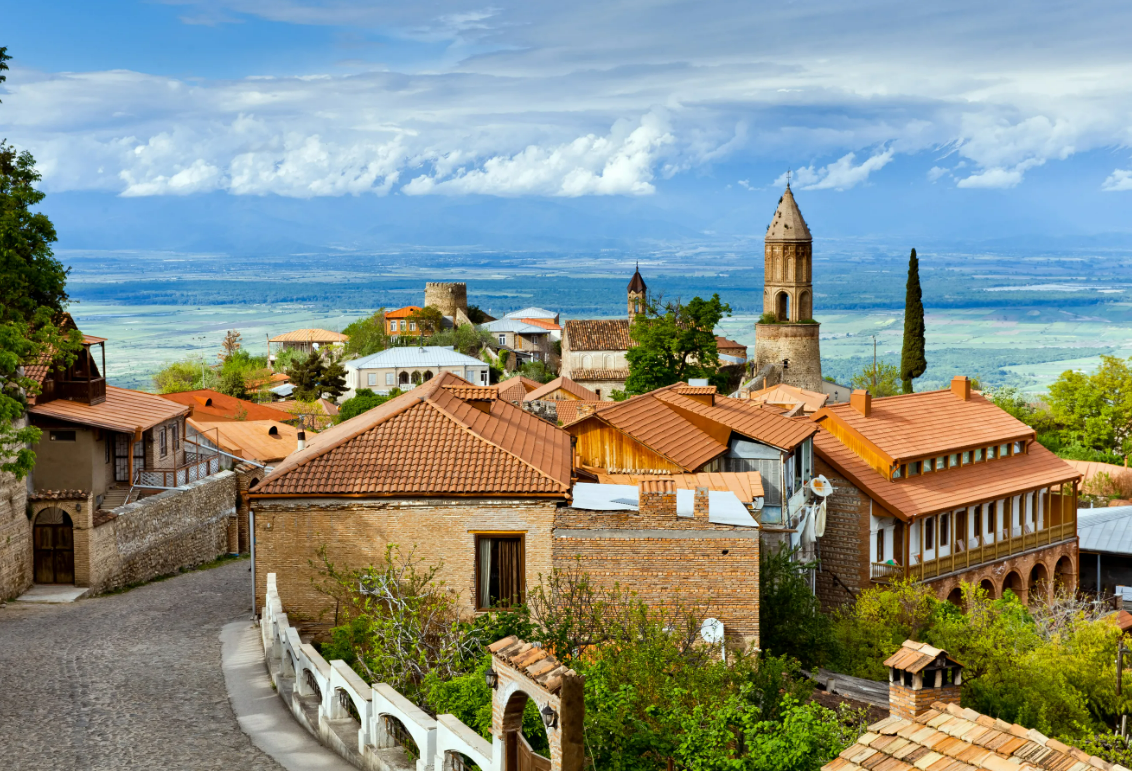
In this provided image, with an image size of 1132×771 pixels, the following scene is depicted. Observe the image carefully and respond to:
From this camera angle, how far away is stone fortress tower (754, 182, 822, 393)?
268ft

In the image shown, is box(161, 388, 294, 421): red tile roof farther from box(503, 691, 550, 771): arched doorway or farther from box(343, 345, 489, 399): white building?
box(503, 691, 550, 771): arched doorway

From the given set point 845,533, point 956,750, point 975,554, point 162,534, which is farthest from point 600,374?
point 956,750

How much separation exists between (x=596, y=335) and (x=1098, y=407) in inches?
1441

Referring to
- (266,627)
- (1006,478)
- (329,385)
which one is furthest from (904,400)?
(329,385)

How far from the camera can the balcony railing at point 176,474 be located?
30844 mm

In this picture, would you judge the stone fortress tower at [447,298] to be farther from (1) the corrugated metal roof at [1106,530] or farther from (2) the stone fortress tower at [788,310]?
(1) the corrugated metal roof at [1106,530]

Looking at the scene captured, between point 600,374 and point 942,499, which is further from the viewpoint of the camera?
point 600,374

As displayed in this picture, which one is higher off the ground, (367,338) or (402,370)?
(367,338)

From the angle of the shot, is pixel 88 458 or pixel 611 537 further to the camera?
pixel 88 458

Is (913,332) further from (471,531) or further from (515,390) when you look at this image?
(471,531)

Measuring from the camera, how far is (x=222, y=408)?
173 feet

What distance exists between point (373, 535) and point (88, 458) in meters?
14.7

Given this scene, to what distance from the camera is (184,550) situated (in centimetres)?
2784

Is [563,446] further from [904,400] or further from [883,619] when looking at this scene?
[904,400]
